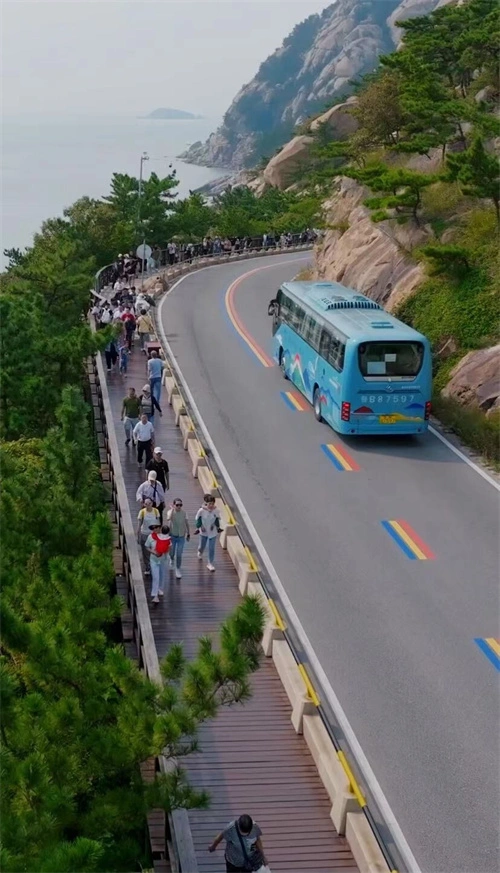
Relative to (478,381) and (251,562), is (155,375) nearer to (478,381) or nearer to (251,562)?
(478,381)

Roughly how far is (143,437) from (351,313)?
7.01 m

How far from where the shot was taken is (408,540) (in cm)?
1820

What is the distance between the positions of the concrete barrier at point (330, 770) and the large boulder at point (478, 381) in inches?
524

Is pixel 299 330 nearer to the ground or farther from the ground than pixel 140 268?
farther from the ground

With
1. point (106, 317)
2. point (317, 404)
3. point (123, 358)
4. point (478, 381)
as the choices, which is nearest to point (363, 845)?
point (317, 404)

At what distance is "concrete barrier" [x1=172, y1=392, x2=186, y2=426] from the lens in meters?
24.0

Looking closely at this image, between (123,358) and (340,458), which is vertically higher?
(123,358)

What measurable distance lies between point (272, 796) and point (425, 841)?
175cm

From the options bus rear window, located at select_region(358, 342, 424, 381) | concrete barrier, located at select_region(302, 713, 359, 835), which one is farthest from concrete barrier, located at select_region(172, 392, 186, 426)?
concrete barrier, located at select_region(302, 713, 359, 835)

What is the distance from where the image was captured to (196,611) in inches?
603

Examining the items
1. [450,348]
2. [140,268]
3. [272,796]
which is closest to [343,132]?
[140,268]

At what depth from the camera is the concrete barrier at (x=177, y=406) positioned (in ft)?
78.7

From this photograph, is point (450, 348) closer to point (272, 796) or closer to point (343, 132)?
point (272, 796)

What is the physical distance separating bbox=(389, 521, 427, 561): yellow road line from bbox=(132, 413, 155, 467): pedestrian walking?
197 inches
